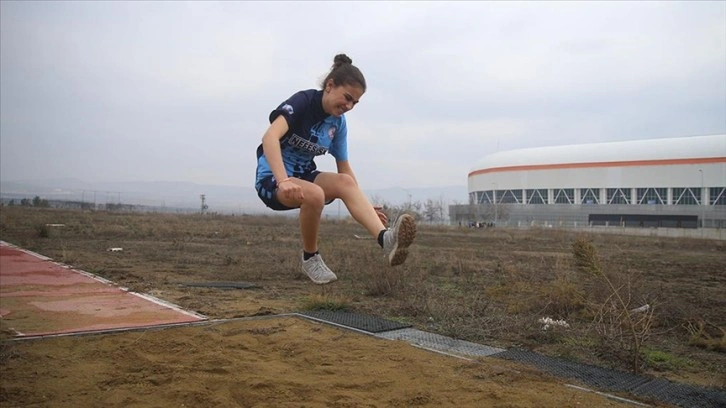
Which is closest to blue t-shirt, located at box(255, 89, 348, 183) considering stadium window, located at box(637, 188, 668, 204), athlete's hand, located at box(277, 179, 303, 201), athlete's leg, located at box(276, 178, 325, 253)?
athlete's leg, located at box(276, 178, 325, 253)

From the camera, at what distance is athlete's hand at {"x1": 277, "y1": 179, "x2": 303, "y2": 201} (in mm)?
3070

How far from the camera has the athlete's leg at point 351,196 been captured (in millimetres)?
3752

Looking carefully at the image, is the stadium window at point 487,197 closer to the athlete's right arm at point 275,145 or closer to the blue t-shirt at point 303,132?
the blue t-shirt at point 303,132

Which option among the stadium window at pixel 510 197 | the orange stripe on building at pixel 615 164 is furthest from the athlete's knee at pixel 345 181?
the stadium window at pixel 510 197

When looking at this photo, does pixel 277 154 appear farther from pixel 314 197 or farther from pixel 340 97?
pixel 340 97

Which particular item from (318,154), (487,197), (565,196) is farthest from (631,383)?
(487,197)

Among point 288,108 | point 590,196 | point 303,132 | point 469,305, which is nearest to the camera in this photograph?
point 288,108

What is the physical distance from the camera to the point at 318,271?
13.5 ft

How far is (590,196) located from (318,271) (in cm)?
6068

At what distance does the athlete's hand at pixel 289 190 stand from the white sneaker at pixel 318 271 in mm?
1057

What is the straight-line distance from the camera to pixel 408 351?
170 inches

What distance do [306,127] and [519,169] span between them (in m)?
64.8

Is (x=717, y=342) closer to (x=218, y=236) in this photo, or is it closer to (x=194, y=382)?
(x=194, y=382)

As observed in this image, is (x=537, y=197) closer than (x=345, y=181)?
No
